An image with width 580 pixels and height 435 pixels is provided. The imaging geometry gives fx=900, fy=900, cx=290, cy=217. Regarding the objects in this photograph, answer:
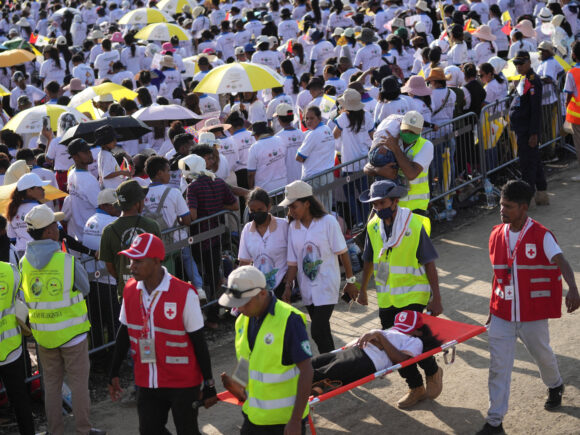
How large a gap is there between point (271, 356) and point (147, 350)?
0.99 meters

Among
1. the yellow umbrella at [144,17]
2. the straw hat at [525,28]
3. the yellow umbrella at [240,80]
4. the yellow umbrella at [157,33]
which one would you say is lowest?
the yellow umbrella at [240,80]

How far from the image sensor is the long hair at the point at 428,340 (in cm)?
691

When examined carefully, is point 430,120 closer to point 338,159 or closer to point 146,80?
point 338,159

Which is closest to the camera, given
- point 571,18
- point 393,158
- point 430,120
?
point 393,158

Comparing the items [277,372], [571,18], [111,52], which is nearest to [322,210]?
[277,372]

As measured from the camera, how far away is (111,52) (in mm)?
19094

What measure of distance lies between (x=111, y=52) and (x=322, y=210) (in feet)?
41.8

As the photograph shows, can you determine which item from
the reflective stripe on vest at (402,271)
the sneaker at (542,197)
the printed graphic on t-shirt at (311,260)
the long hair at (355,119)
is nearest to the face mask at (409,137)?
the reflective stripe on vest at (402,271)

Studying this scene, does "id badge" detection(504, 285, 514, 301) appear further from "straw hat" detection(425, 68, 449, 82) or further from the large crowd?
"straw hat" detection(425, 68, 449, 82)

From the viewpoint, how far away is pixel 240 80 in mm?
12883

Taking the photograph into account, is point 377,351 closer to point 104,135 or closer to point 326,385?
point 326,385

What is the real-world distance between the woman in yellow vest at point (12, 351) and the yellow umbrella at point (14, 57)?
36.4ft

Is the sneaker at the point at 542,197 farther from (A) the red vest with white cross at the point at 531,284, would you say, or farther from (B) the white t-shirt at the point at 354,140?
(A) the red vest with white cross at the point at 531,284

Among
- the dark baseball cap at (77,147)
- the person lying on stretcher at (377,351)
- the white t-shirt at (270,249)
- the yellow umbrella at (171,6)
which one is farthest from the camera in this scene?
the yellow umbrella at (171,6)
